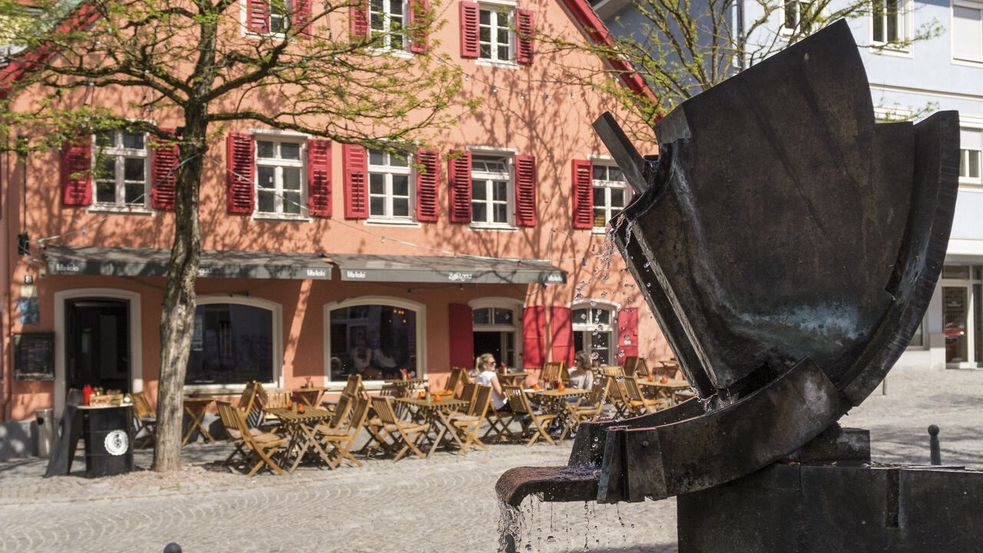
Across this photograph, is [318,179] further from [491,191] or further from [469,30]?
[469,30]

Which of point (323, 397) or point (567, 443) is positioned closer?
point (567, 443)

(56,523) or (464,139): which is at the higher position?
(464,139)

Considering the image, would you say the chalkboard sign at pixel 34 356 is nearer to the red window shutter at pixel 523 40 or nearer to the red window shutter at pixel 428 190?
the red window shutter at pixel 428 190

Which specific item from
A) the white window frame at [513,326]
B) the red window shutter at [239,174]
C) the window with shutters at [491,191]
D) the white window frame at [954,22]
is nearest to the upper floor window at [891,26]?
the white window frame at [954,22]

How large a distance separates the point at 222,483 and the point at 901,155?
9606 millimetres

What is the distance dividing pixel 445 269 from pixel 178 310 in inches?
255

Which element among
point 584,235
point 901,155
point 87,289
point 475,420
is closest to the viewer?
point 901,155

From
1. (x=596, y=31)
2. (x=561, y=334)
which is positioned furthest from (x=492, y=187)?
(x=596, y=31)

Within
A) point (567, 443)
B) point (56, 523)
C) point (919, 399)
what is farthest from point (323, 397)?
point (919, 399)

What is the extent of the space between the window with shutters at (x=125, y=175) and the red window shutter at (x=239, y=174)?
1336mm

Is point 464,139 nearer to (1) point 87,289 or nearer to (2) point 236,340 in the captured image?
(2) point 236,340

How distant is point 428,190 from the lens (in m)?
19.4

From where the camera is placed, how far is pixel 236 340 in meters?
17.8

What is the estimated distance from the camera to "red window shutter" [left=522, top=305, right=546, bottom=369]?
66.5 feet
